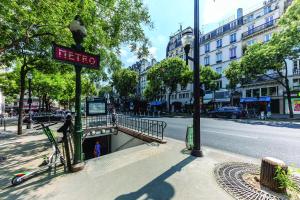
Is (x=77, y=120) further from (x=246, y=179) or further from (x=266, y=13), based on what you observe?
(x=266, y=13)

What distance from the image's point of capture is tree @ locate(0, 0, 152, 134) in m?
6.26

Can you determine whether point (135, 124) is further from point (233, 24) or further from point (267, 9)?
point (233, 24)

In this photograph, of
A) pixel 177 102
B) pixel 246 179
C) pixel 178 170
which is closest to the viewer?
pixel 246 179

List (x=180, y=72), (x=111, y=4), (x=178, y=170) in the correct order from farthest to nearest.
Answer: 1. (x=180, y=72)
2. (x=111, y=4)
3. (x=178, y=170)

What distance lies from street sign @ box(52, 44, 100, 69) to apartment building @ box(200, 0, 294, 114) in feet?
103

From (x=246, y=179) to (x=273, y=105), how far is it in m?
32.6

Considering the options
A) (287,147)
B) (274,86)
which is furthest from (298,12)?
(287,147)

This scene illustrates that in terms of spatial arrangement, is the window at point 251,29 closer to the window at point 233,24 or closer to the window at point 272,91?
the window at point 233,24

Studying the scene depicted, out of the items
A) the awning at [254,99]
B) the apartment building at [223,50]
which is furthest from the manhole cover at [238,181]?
the apartment building at [223,50]

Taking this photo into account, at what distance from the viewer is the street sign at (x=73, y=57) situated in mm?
4609

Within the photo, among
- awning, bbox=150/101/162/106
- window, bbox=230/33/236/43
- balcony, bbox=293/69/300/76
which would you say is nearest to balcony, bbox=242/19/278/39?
window, bbox=230/33/236/43

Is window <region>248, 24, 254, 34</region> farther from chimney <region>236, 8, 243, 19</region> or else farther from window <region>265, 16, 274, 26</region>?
chimney <region>236, 8, 243, 19</region>

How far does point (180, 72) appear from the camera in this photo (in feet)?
122

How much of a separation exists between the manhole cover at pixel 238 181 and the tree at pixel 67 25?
21.7 feet
